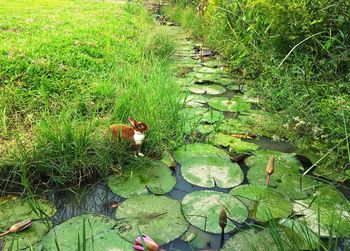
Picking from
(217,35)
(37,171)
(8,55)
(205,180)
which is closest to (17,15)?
(8,55)

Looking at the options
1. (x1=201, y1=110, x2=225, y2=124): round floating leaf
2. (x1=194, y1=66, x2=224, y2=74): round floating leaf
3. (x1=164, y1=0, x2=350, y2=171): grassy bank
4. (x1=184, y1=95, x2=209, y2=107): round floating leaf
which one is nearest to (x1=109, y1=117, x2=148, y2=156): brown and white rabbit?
(x1=201, y1=110, x2=225, y2=124): round floating leaf

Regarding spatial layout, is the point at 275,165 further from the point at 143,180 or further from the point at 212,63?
the point at 212,63

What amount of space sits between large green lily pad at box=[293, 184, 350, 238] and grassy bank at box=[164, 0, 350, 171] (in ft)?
0.90

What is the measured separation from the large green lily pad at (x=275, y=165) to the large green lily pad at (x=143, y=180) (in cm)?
57

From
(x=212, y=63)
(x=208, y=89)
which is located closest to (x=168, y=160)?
(x=208, y=89)

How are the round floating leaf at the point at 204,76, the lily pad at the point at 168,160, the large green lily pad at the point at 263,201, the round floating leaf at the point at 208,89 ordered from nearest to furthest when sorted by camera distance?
1. the large green lily pad at the point at 263,201
2. the lily pad at the point at 168,160
3. the round floating leaf at the point at 208,89
4. the round floating leaf at the point at 204,76

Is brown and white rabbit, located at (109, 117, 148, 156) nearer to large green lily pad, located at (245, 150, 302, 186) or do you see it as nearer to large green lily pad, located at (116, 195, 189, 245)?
large green lily pad, located at (116, 195, 189, 245)

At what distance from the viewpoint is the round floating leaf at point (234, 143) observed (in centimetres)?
264

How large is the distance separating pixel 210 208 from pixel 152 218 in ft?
1.12

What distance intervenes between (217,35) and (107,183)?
13.7ft

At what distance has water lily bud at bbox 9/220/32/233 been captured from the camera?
1.65 meters

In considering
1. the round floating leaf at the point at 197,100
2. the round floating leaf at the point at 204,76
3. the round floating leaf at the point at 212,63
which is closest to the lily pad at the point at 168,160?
the round floating leaf at the point at 197,100

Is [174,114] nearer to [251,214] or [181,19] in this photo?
[251,214]

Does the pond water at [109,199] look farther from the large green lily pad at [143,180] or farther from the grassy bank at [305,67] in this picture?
the grassy bank at [305,67]
